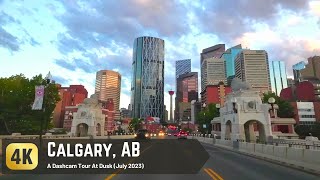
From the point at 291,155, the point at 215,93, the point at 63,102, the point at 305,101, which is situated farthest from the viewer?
the point at 215,93

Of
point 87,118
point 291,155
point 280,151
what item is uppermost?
point 87,118

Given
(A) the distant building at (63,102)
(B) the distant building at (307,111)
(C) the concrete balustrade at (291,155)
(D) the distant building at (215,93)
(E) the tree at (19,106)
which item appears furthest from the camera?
(D) the distant building at (215,93)

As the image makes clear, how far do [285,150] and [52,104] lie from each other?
5836cm

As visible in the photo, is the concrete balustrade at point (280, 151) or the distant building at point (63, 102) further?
the distant building at point (63, 102)

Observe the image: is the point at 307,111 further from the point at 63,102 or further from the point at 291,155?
the point at 63,102

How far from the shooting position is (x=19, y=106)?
62.4 meters

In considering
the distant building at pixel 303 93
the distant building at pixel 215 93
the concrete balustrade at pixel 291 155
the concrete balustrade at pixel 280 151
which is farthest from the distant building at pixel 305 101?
the concrete balustrade at pixel 280 151

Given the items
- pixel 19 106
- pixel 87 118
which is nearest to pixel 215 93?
pixel 87 118

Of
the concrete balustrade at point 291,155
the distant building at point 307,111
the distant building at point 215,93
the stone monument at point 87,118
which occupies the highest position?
the distant building at point 215,93

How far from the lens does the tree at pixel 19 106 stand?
195ft

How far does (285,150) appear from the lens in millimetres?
20734

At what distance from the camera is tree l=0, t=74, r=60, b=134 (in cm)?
5934

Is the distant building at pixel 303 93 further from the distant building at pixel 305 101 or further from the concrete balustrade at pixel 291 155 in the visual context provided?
the concrete balustrade at pixel 291 155

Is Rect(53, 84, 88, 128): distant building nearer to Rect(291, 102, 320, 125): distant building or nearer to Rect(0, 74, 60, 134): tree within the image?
Rect(0, 74, 60, 134): tree
